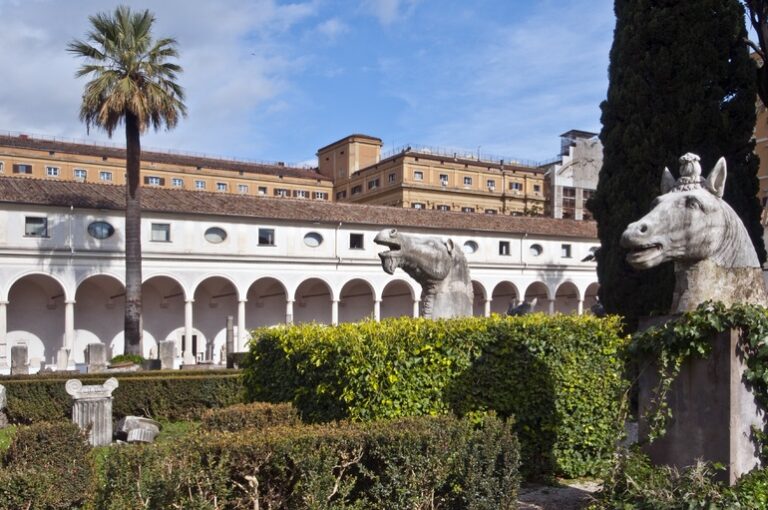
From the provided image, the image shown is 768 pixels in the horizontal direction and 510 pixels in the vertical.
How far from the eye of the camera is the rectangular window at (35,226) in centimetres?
3256

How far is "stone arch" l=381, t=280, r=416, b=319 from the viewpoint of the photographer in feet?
148

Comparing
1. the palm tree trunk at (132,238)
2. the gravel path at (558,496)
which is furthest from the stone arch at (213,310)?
the gravel path at (558,496)

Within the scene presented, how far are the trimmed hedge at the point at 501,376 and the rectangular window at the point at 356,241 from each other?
104ft

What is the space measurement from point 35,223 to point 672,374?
32980mm

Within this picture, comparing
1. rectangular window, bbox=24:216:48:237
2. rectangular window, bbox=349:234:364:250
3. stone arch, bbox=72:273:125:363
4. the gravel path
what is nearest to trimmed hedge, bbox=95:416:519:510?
Answer: the gravel path

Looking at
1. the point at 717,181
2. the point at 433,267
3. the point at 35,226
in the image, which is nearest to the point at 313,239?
the point at 35,226

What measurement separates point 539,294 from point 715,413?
43.7m

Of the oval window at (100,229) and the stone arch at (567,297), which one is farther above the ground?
the oval window at (100,229)

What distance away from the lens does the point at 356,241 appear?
40344mm

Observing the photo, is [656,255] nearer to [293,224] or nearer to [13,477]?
[13,477]

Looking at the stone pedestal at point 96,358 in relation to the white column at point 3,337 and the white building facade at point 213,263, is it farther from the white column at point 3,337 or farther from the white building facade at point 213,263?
the white building facade at point 213,263

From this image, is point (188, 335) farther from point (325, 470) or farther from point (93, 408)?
point (325, 470)

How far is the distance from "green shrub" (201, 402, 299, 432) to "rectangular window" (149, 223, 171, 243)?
28344 millimetres

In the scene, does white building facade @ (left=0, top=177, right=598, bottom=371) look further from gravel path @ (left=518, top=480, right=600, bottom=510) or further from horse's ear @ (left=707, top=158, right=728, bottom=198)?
horse's ear @ (left=707, top=158, right=728, bottom=198)
